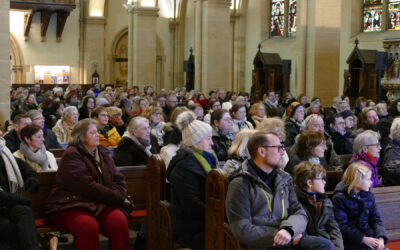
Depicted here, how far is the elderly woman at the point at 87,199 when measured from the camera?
5.04m

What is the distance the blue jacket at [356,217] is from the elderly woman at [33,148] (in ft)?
9.60

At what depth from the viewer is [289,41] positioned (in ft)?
74.2

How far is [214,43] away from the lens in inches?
722

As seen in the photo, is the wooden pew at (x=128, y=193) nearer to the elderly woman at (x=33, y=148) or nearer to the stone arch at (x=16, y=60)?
the elderly woman at (x=33, y=148)

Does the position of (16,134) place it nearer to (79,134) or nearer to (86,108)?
(79,134)

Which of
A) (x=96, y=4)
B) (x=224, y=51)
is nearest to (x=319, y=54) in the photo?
(x=224, y=51)

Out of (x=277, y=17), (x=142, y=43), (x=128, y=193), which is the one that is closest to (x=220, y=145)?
(x=128, y=193)

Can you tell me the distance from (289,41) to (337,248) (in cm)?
1874

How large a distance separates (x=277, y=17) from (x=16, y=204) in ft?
66.0

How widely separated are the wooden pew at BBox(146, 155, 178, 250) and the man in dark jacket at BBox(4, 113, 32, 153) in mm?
1909

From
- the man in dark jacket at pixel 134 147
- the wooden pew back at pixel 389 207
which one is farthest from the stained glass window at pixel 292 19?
the wooden pew back at pixel 389 207

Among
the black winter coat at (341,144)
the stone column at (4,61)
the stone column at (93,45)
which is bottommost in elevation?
the black winter coat at (341,144)

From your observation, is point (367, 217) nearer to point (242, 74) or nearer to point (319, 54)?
point (319, 54)

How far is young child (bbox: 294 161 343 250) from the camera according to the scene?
446 centimetres
